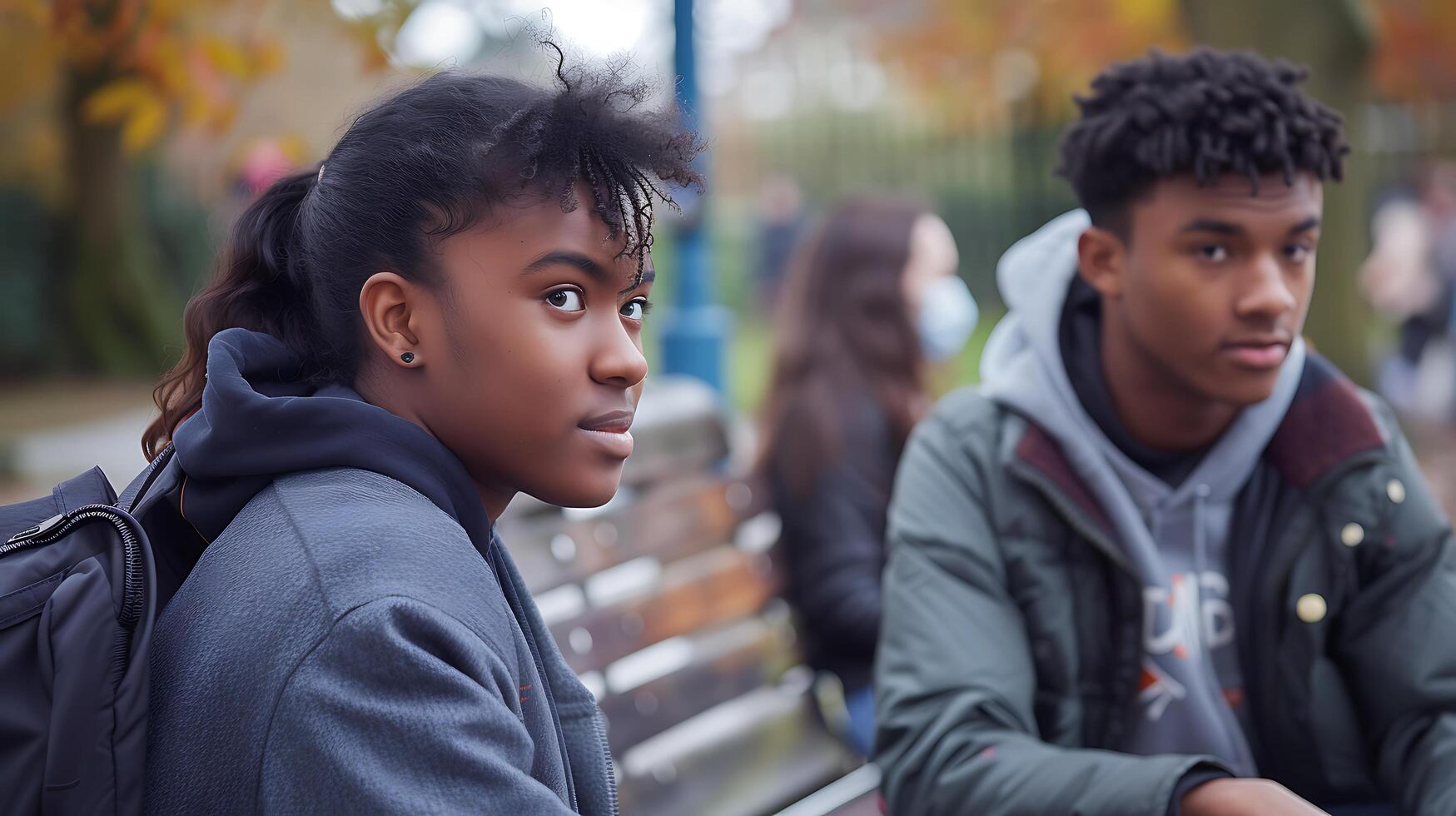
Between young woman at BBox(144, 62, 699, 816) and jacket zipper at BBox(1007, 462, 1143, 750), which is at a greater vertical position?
young woman at BBox(144, 62, 699, 816)

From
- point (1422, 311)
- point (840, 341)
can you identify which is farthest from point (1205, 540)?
point (1422, 311)

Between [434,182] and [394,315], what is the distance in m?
0.15

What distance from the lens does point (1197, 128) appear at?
7.95 feet

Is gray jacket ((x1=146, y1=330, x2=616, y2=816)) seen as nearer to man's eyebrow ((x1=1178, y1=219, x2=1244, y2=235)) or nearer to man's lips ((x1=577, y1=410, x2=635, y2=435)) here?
man's lips ((x1=577, y1=410, x2=635, y2=435))

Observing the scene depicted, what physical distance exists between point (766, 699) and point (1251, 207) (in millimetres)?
1870

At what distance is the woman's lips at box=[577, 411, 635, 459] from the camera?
5.22 feet

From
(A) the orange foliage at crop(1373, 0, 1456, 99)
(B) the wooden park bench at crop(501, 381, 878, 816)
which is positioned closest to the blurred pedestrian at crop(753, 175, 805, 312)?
(A) the orange foliage at crop(1373, 0, 1456, 99)

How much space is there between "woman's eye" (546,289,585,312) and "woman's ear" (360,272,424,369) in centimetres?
15

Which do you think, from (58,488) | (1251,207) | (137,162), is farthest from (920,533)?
(137,162)

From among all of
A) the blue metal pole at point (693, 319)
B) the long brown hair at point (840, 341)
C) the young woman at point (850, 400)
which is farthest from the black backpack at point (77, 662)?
the blue metal pole at point (693, 319)

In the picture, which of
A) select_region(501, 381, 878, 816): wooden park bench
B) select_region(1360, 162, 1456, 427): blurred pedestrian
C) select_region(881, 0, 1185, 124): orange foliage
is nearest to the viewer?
select_region(501, 381, 878, 816): wooden park bench

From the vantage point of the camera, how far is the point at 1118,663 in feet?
7.94

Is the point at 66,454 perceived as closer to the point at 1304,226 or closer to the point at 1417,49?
the point at 1304,226

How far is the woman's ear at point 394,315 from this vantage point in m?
1.56
